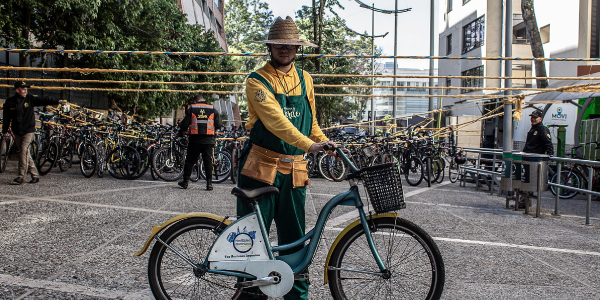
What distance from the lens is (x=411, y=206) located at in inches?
321

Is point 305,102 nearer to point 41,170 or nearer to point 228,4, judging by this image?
point 41,170

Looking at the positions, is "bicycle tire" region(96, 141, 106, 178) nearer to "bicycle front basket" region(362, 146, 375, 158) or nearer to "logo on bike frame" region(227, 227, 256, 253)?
"bicycle front basket" region(362, 146, 375, 158)

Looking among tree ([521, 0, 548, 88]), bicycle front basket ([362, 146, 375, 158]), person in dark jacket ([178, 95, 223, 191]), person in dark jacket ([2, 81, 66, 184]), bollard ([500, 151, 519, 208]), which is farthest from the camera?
tree ([521, 0, 548, 88])

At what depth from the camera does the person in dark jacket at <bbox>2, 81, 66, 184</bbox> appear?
29.7 ft

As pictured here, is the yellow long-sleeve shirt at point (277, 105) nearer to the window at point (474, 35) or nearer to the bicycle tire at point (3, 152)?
the bicycle tire at point (3, 152)

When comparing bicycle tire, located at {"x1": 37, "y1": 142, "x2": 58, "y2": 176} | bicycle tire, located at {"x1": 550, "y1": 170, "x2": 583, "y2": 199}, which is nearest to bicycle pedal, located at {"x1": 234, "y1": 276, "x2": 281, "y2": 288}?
bicycle tire, located at {"x1": 37, "y1": 142, "x2": 58, "y2": 176}

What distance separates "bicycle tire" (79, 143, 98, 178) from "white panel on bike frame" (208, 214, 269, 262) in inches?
350

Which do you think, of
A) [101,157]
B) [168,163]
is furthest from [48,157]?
[168,163]

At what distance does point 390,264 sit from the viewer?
288 cm

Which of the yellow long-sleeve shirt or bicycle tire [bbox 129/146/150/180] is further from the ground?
the yellow long-sleeve shirt

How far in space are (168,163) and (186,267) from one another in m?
8.59

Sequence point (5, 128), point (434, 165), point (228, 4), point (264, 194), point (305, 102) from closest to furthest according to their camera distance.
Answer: point (264, 194) < point (305, 102) < point (5, 128) < point (434, 165) < point (228, 4)

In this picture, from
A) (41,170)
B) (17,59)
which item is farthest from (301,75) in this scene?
(17,59)

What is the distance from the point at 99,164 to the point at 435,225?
790 cm
